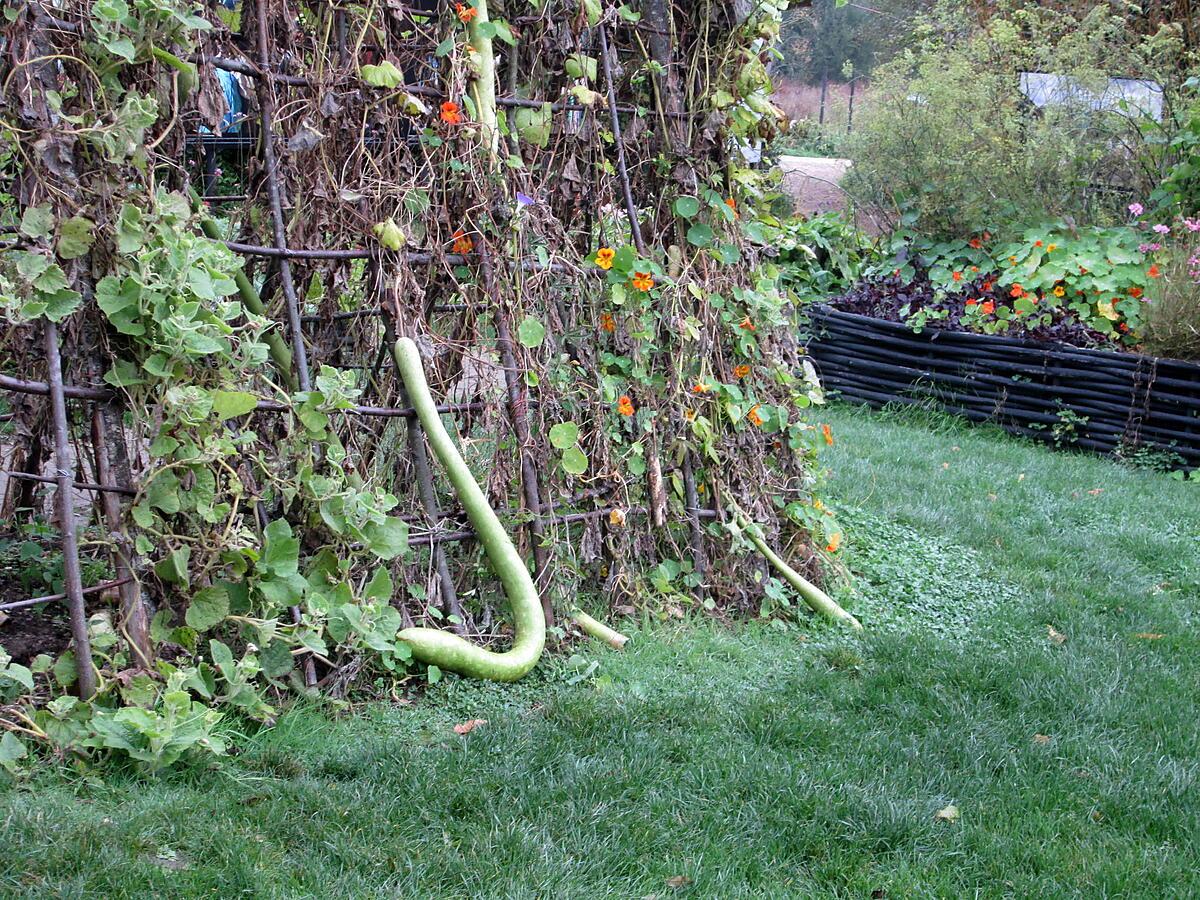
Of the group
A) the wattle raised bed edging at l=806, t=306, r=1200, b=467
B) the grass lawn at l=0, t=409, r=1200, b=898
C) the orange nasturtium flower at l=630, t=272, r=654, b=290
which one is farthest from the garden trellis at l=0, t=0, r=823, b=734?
the wattle raised bed edging at l=806, t=306, r=1200, b=467

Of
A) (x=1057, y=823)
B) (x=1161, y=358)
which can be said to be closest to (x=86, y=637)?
(x=1057, y=823)

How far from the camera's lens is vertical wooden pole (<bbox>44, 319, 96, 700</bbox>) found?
2582 millimetres

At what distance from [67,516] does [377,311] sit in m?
1.06

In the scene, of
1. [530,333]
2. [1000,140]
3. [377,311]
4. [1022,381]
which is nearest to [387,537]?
[377,311]

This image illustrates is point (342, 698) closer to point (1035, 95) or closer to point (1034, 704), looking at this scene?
point (1034, 704)

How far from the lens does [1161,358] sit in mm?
6574

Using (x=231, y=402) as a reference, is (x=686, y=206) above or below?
above

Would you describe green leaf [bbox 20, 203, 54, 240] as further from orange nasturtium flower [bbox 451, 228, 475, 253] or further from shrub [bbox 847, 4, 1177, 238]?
shrub [bbox 847, 4, 1177, 238]

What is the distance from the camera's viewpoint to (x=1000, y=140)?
8.52 meters

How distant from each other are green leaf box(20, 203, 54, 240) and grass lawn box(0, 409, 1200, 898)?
126cm

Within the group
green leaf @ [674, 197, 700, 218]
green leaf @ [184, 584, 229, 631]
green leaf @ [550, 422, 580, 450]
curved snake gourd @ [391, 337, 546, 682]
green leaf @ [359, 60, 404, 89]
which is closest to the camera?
green leaf @ [184, 584, 229, 631]

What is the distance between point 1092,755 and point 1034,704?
32cm

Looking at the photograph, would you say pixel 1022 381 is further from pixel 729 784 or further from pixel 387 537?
pixel 387 537

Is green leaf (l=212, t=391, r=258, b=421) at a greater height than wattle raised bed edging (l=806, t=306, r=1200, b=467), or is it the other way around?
green leaf (l=212, t=391, r=258, b=421)
